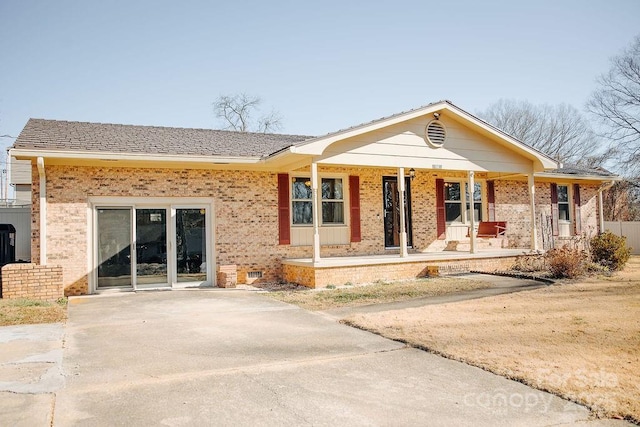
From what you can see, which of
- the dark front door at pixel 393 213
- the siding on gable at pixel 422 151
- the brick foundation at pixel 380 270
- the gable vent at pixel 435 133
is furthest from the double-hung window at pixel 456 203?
the gable vent at pixel 435 133

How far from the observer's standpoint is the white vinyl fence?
2278 cm

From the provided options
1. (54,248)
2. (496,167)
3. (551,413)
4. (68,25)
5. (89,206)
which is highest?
(68,25)

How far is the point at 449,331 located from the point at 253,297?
5.30m

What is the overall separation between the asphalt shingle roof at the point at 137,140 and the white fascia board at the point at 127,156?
0.11 m

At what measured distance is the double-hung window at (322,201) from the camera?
551 inches

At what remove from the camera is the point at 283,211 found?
13.5 m

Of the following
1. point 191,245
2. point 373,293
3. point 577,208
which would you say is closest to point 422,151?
point 373,293

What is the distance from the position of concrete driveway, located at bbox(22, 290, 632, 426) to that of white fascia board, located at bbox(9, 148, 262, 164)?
186 inches

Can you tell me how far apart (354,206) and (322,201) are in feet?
3.24

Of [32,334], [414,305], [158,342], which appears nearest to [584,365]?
[414,305]

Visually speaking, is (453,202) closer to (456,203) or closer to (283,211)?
(456,203)

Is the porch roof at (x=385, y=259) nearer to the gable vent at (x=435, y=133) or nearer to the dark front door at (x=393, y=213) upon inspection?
the dark front door at (x=393, y=213)

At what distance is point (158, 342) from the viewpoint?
252 inches

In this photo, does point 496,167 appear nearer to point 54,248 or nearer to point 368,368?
point 368,368
